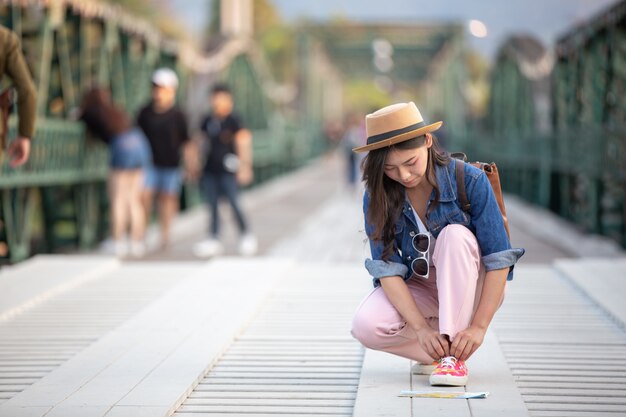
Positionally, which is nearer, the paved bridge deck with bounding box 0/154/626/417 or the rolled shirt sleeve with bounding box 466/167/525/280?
the paved bridge deck with bounding box 0/154/626/417

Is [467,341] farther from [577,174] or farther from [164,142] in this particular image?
[577,174]

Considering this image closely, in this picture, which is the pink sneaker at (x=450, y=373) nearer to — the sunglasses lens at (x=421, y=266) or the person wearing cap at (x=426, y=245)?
the person wearing cap at (x=426, y=245)

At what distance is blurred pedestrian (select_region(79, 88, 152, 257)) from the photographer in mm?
12602

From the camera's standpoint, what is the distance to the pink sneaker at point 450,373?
214 inches

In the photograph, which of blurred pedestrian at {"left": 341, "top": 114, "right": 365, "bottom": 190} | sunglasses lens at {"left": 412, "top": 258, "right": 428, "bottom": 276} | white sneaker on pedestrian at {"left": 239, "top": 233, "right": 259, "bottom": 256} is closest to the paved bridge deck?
sunglasses lens at {"left": 412, "top": 258, "right": 428, "bottom": 276}

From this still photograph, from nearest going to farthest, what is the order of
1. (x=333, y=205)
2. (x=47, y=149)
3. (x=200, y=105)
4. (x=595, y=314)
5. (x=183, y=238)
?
(x=595, y=314), (x=47, y=149), (x=183, y=238), (x=200, y=105), (x=333, y=205)

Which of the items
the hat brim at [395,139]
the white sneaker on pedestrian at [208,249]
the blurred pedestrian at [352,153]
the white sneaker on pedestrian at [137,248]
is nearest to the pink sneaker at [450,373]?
the hat brim at [395,139]

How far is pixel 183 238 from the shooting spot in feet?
48.0

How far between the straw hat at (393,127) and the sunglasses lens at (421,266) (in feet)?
1.81

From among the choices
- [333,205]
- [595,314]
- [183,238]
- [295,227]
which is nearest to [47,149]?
[183,238]

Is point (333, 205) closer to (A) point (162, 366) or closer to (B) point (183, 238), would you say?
(B) point (183, 238)

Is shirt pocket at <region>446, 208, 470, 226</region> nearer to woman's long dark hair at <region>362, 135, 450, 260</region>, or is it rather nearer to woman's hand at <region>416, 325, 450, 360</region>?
woman's long dark hair at <region>362, 135, 450, 260</region>

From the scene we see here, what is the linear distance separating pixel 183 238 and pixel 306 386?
906 centimetres

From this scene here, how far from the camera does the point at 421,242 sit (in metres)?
5.61
